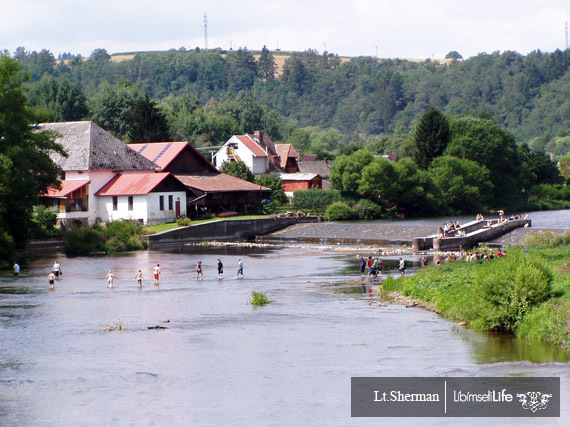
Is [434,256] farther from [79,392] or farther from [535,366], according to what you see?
[79,392]

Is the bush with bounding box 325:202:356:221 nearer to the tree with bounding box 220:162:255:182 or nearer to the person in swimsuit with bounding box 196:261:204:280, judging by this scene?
the tree with bounding box 220:162:255:182

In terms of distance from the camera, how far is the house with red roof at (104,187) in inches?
3078

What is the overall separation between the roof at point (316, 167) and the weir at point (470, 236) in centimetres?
4753

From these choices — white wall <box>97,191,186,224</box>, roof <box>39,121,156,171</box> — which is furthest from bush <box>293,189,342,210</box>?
white wall <box>97,191,186,224</box>

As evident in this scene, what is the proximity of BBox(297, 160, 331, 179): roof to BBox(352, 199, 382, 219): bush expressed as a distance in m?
23.6

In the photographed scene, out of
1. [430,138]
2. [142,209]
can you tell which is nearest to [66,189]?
[142,209]

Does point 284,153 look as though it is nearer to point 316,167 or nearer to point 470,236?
point 316,167

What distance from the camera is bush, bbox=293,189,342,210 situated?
9662cm

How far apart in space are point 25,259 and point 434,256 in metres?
28.6

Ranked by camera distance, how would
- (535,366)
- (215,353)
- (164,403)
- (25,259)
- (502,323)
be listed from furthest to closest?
(25,259) → (502,323) → (215,353) → (535,366) → (164,403)

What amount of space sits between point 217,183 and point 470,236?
29.2 metres

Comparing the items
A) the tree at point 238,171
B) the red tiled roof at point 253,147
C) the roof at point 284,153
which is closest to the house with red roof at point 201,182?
the tree at point 238,171

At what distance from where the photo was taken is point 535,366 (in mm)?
28109

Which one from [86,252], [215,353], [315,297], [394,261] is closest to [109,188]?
[86,252]
